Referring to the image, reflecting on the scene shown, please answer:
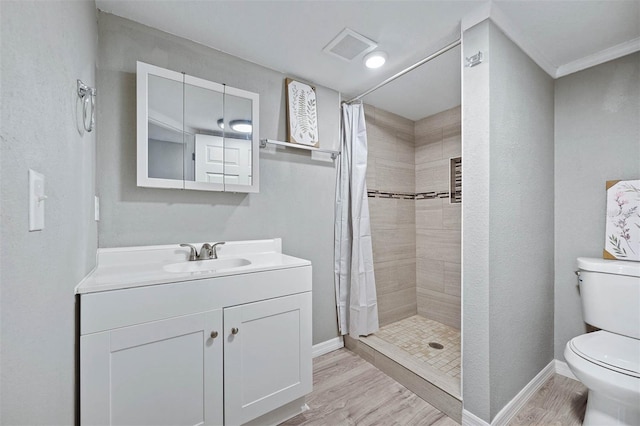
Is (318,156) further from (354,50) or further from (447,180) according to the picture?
(447,180)

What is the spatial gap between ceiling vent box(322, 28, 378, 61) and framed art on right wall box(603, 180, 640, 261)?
71.7 inches

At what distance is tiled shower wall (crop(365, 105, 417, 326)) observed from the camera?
104 inches

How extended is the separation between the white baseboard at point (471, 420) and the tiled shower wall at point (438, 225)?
1196 millimetres

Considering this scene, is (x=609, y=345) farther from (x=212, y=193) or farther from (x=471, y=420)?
(x=212, y=193)

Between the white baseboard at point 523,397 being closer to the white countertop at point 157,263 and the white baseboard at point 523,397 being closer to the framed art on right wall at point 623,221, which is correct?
the framed art on right wall at point 623,221

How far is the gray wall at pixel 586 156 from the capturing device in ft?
5.62

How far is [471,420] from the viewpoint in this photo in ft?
4.72

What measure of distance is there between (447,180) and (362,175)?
0.97 meters

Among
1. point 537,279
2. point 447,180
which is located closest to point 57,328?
point 537,279

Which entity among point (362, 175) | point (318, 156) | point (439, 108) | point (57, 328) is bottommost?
point (57, 328)

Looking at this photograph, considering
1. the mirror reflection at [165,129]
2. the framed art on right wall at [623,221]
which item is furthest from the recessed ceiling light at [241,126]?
the framed art on right wall at [623,221]

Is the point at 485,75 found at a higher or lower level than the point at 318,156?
higher

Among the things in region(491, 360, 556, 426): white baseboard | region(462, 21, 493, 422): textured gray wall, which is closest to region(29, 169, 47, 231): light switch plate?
region(462, 21, 493, 422): textured gray wall

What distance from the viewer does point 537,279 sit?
177cm
